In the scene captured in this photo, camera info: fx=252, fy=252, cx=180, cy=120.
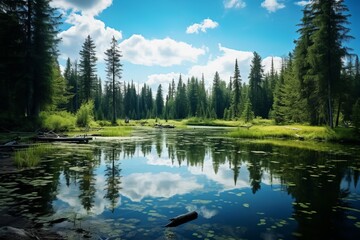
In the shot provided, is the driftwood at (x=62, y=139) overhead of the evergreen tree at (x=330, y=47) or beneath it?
beneath

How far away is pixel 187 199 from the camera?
28.6ft

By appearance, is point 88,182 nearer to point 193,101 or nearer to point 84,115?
point 84,115

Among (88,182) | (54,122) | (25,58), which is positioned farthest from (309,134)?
(25,58)

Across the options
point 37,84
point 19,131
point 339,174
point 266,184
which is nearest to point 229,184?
point 266,184

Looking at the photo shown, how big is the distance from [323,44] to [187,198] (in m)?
29.1

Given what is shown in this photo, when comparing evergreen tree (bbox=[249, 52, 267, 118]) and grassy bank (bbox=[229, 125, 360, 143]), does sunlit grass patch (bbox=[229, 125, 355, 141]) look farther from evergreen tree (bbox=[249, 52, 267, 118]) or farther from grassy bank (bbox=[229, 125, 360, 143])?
evergreen tree (bbox=[249, 52, 267, 118])

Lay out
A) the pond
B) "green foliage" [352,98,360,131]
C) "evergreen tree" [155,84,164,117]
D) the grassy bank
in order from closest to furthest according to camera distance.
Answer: the pond, "green foliage" [352,98,360,131], the grassy bank, "evergreen tree" [155,84,164,117]

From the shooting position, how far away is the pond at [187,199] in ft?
20.2

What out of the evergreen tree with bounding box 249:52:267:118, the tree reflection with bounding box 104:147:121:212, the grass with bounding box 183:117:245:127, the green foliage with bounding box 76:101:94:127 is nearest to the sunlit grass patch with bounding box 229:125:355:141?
the tree reflection with bounding box 104:147:121:212

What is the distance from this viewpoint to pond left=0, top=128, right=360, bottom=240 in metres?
6.15

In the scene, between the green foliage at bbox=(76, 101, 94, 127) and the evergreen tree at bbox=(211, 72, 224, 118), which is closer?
the green foliage at bbox=(76, 101, 94, 127)

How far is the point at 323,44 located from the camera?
97.5 feet

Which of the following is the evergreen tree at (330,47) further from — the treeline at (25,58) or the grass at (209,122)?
the grass at (209,122)

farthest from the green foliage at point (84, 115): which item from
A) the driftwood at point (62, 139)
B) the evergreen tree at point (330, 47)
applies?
the evergreen tree at point (330, 47)
